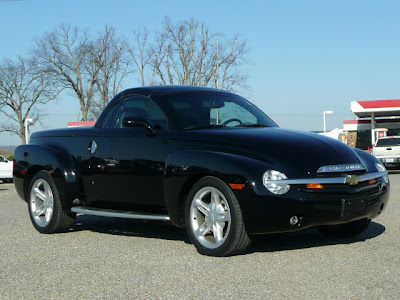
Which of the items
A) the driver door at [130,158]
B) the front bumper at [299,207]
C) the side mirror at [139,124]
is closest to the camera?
the front bumper at [299,207]

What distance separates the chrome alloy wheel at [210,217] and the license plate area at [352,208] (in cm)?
100

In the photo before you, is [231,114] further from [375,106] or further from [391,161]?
[375,106]

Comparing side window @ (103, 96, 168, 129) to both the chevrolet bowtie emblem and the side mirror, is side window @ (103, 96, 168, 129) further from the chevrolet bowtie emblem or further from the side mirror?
the chevrolet bowtie emblem

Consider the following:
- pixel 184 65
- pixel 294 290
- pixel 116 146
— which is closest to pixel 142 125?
pixel 116 146

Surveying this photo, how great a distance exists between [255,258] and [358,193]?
108cm

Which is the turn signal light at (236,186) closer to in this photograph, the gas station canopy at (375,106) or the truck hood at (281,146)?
the truck hood at (281,146)

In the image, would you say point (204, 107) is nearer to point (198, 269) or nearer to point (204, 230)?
point (204, 230)

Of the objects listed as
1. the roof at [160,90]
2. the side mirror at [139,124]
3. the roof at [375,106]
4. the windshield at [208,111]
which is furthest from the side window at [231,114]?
the roof at [375,106]

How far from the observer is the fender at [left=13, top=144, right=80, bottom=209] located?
7.21m

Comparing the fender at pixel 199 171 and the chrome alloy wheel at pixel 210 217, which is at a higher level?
the fender at pixel 199 171

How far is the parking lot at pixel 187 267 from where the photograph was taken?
4.36 meters

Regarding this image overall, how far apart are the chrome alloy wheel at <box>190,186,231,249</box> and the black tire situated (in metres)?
1.48

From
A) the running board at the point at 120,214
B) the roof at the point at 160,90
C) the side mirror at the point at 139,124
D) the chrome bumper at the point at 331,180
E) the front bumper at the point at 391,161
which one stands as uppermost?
the roof at the point at 160,90

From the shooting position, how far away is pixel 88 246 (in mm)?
6520
